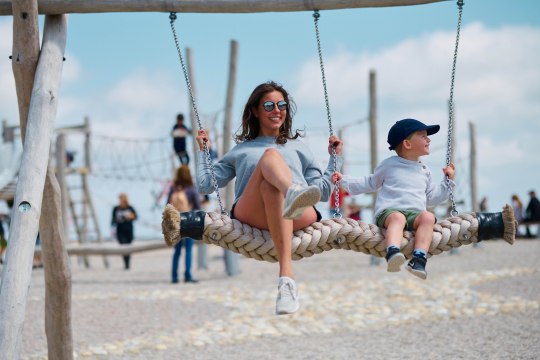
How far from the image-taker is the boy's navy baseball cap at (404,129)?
15.8 feet

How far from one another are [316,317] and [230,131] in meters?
4.88

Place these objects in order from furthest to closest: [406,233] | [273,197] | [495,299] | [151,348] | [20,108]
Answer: [495,299] → [151,348] → [20,108] → [406,233] → [273,197]

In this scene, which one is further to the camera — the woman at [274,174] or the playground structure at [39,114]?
the playground structure at [39,114]

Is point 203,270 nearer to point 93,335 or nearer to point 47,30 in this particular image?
point 93,335

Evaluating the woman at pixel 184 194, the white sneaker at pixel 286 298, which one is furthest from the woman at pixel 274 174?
the woman at pixel 184 194

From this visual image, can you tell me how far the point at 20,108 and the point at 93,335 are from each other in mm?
3832

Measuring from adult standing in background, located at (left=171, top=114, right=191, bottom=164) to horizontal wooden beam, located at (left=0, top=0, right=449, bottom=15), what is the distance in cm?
929

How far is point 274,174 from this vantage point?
4223 mm

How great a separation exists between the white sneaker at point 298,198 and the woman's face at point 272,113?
29.5 inches

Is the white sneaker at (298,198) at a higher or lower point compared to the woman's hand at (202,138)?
lower

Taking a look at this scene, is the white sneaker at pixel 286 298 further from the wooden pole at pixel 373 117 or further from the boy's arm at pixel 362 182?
the wooden pole at pixel 373 117

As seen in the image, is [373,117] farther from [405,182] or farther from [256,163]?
[256,163]

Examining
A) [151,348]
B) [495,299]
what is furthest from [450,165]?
[495,299]

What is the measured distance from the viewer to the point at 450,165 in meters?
4.90
